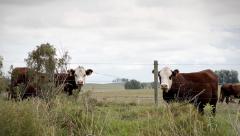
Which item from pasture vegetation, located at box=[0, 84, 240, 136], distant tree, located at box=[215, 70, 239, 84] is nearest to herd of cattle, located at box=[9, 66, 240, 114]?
pasture vegetation, located at box=[0, 84, 240, 136]

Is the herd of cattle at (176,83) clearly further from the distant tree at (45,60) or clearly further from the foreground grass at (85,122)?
the foreground grass at (85,122)

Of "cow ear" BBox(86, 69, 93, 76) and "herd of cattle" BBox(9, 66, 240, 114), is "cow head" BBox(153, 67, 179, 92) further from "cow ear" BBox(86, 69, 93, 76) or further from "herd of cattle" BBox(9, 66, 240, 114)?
"cow ear" BBox(86, 69, 93, 76)

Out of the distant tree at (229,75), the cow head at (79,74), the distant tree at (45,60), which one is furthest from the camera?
the distant tree at (229,75)

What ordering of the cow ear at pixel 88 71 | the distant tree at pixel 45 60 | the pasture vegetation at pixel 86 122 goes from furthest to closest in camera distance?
the cow ear at pixel 88 71 → the distant tree at pixel 45 60 → the pasture vegetation at pixel 86 122

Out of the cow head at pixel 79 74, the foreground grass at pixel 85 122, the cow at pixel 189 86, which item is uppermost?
the cow head at pixel 79 74

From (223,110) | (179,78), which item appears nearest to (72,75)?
(179,78)

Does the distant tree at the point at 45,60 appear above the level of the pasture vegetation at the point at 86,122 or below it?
above

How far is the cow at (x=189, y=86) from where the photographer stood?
1458 cm

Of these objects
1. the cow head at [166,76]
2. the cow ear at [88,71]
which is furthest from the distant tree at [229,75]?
the cow head at [166,76]

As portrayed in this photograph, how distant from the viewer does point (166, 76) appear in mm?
14828

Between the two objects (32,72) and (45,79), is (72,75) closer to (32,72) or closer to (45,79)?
(32,72)

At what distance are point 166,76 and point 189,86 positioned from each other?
813 millimetres

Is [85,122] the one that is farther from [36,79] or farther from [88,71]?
[88,71]

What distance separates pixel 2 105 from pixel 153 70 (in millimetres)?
8932
